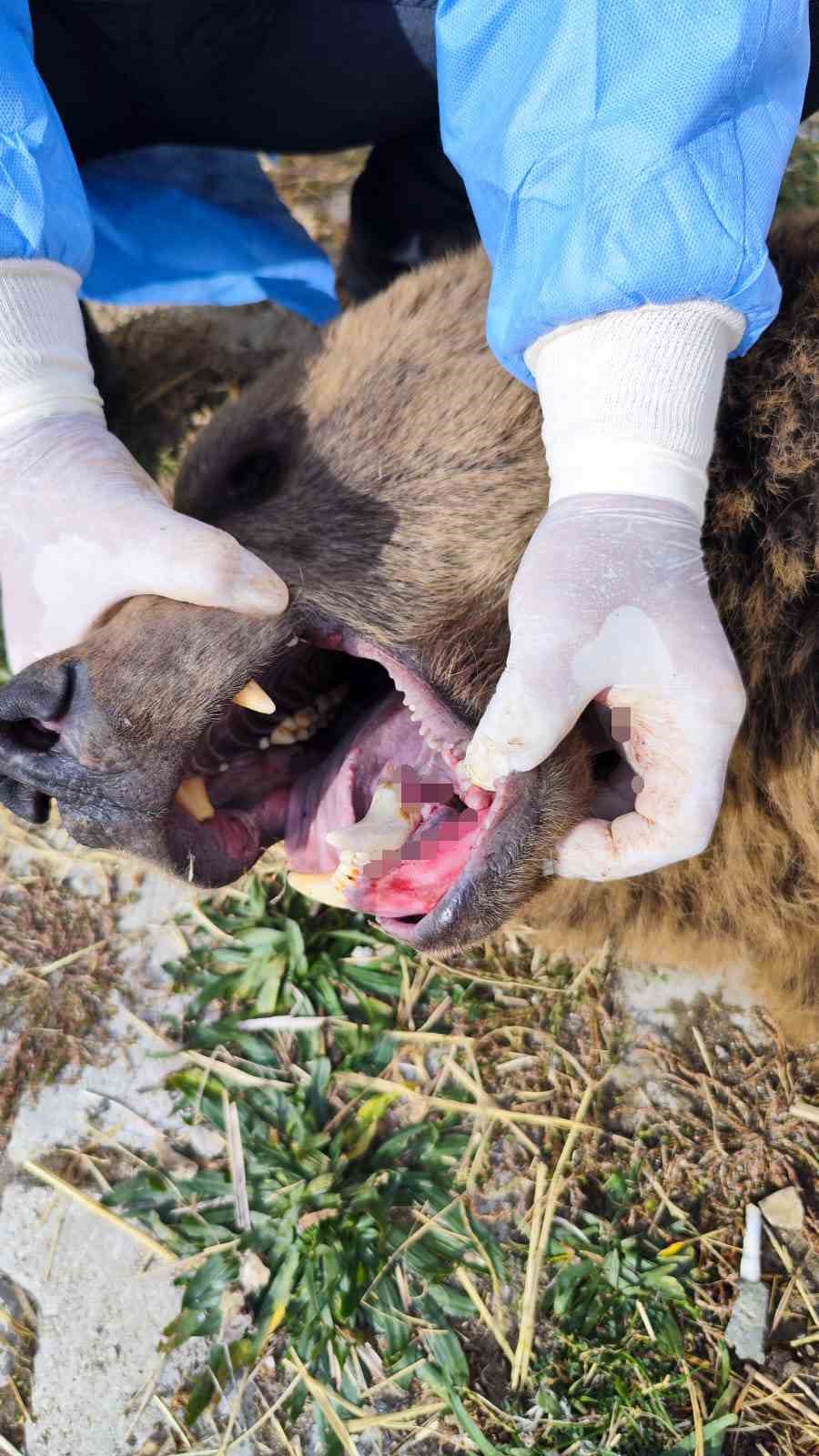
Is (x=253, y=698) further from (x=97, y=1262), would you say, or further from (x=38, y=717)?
(x=97, y=1262)

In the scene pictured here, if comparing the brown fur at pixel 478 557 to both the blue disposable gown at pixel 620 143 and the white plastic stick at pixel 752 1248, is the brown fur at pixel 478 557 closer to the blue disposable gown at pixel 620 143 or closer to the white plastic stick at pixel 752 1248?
the blue disposable gown at pixel 620 143

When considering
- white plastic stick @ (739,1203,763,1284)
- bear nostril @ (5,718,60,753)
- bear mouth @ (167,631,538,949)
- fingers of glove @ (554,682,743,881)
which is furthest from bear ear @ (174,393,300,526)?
white plastic stick @ (739,1203,763,1284)

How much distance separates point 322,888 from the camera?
2037mm

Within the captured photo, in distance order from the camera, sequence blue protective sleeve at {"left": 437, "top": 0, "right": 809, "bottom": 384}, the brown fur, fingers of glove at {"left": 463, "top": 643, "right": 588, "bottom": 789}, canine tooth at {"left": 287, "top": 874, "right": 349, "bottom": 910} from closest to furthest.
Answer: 1. blue protective sleeve at {"left": 437, "top": 0, "right": 809, "bottom": 384}
2. fingers of glove at {"left": 463, "top": 643, "right": 588, "bottom": 789}
3. the brown fur
4. canine tooth at {"left": 287, "top": 874, "right": 349, "bottom": 910}

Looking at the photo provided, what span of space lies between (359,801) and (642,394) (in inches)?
35.0

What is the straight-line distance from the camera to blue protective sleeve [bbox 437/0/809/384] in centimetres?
146

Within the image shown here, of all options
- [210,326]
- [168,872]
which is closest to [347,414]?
[168,872]

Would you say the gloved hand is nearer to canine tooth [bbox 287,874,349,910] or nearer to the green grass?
canine tooth [bbox 287,874,349,910]

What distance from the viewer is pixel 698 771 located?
1.63 metres

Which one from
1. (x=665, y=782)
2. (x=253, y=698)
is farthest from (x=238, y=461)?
(x=665, y=782)

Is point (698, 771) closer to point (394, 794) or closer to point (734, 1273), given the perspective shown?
point (394, 794)

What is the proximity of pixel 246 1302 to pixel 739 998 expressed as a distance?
1.25 m

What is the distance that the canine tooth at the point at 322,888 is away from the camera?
6.52ft

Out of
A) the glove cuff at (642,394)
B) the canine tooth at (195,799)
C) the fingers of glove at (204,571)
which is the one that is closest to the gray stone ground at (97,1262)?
the canine tooth at (195,799)
